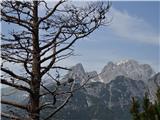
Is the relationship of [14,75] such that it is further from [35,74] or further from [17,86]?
[35,74]

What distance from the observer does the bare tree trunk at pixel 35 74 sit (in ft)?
41.5

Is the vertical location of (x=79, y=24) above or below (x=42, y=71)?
above

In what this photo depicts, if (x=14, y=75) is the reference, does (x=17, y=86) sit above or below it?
below

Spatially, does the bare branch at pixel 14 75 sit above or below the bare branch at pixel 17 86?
above

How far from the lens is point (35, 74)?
13.2 metres

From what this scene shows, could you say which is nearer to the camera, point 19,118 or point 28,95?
point 19,118

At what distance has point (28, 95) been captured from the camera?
13.3m

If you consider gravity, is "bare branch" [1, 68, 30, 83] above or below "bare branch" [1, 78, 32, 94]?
above

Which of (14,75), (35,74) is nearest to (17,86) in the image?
(14,75)

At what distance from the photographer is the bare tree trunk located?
12663 millimetres

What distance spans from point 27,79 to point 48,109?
1326 millimetres

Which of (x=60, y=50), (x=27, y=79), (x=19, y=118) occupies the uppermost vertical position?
(x=60, y=50)

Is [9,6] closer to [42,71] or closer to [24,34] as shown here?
[24,34]

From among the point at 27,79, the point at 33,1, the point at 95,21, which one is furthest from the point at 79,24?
the point at 27,79
